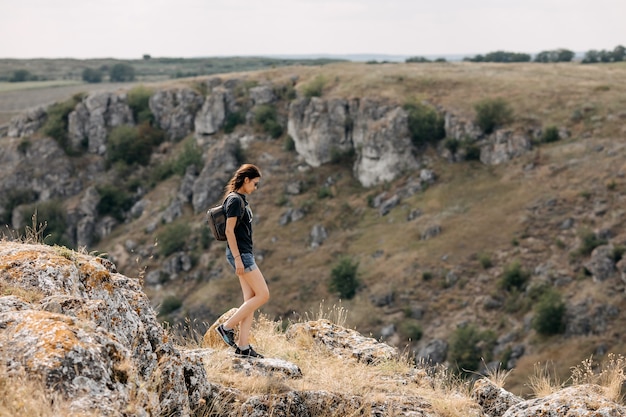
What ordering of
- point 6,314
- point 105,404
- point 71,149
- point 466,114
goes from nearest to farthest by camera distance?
1. point 105,404
2. point 6,314
3. point 466,114
4. point 71,149

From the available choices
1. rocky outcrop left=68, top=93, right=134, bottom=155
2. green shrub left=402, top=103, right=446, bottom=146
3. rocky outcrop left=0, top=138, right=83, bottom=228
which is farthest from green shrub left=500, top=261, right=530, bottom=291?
rocky outcrop left=68, top=93, right=134, bottom=155

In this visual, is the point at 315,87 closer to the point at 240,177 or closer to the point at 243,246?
the point at 240,177

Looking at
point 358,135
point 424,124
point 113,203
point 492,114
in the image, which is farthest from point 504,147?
point 113,203

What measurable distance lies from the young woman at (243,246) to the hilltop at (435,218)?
37.4 meters

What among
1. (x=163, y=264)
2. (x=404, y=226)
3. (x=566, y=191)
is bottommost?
(x=163, y=264)

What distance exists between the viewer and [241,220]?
7898mm

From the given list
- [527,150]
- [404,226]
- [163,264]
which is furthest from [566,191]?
[163,264]

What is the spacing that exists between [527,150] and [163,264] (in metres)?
39.8

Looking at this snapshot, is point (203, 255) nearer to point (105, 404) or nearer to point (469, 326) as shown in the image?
point (469, 326)

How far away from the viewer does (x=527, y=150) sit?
67.8m

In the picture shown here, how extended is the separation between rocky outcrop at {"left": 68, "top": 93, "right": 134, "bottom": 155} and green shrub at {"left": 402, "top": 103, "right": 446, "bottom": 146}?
41695 mm

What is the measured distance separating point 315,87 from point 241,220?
266ft

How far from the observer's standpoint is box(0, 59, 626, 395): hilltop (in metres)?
53.6

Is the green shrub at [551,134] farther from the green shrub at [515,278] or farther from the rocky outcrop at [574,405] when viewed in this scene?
the rocky outcrop at [574,405]
